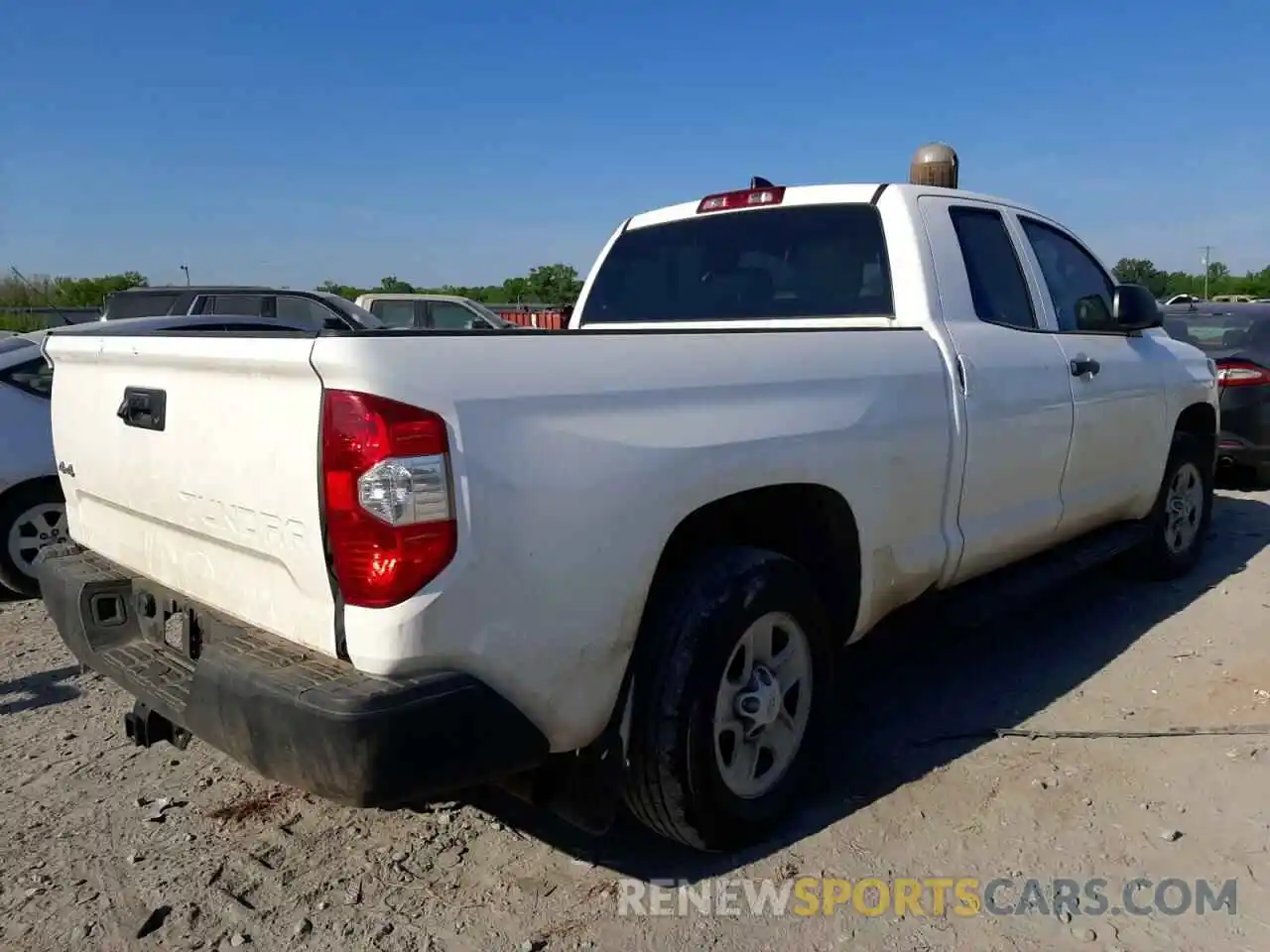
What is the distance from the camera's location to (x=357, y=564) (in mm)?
2090

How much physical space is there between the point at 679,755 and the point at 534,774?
37 cm

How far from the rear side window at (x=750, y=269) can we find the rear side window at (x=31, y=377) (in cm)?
314

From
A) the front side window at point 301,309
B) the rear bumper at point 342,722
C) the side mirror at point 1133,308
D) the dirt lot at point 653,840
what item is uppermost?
the side mirror at point 1133,308

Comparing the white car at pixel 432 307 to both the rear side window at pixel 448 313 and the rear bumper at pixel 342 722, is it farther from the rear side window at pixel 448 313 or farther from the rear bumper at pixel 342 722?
the rear bumper at pixel 342 722

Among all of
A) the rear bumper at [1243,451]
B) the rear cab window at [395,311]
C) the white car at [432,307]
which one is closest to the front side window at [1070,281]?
the rear bumper at [1243,451]

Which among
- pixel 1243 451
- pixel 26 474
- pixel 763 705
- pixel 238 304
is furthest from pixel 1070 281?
pixel 238 304

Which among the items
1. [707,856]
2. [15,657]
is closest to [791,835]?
[707,856]

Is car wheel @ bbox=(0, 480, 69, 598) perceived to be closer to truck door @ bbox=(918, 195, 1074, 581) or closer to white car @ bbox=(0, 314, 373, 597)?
white car @ bbox=(0, 314, 373, 597)

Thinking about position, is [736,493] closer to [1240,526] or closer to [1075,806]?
[1075,806]

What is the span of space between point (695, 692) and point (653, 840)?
2.31 feet

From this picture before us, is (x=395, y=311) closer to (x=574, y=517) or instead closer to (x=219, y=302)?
(x=219, y=302)

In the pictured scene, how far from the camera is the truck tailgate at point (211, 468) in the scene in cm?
216

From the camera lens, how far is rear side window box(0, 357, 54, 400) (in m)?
5.50

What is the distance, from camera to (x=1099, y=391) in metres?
4.39
